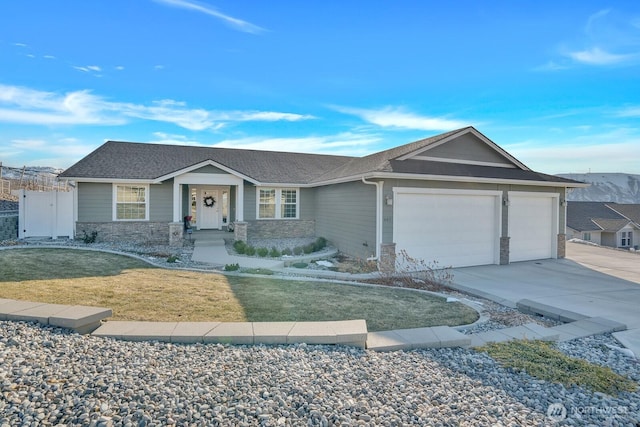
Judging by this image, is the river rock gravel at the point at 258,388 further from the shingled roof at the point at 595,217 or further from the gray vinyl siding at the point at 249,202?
the shingled roof at the point at 595,217

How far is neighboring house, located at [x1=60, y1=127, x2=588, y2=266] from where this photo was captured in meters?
10.9

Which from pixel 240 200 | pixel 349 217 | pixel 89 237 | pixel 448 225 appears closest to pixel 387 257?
pixel 448 225

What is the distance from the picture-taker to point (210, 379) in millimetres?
3070

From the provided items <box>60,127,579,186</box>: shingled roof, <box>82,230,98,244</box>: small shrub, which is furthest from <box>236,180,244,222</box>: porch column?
<box>82,230,98,244</box>: small shrub

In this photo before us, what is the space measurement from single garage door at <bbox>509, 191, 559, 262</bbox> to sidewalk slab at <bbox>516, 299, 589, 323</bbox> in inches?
253

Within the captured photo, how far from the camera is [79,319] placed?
12.8 feet

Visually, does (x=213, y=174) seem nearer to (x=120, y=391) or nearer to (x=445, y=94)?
(x=445, y=94)

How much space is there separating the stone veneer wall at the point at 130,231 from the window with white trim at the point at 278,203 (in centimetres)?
422

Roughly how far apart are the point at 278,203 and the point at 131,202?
6258 mm

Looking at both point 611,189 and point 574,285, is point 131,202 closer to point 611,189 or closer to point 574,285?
point 574,285

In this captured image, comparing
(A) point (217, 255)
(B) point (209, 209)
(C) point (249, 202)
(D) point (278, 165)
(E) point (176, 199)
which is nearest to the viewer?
(A) point (217, 255)

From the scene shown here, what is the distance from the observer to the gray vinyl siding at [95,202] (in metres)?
13.8

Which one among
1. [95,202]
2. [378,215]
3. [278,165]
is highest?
[278,165]
